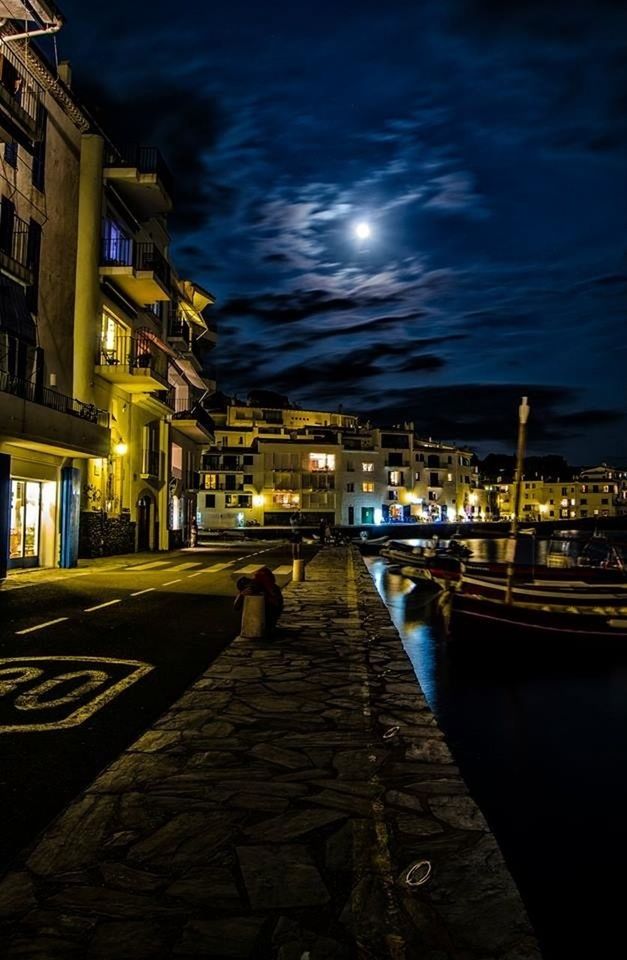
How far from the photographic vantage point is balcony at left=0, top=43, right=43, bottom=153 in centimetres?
1844

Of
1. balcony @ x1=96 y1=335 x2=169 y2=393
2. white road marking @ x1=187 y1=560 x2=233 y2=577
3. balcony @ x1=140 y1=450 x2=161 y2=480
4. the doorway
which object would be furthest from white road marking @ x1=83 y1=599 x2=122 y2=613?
the doorway

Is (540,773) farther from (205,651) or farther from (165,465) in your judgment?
(165,465)

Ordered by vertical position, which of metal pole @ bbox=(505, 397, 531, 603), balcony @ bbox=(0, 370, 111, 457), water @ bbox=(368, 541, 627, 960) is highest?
balcony @ bbox=(0, 370, 111, 457)

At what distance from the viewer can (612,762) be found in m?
8.77

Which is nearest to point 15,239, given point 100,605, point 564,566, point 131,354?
point 131,354

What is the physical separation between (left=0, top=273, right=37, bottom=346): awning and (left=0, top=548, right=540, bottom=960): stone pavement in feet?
55.5

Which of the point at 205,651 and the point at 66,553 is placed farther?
the point at 66,553

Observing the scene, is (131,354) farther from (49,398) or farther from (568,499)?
(568,499)

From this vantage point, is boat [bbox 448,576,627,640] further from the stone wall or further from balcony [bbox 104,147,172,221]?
balcony [bbox 104,147,172,221]

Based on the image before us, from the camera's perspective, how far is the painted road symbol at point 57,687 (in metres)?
6.75

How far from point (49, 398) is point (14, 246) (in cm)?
490

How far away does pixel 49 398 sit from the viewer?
24.2 meters

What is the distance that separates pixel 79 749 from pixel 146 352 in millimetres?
28034

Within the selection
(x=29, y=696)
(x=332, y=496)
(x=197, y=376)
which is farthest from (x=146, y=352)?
(x=332, y=496)
